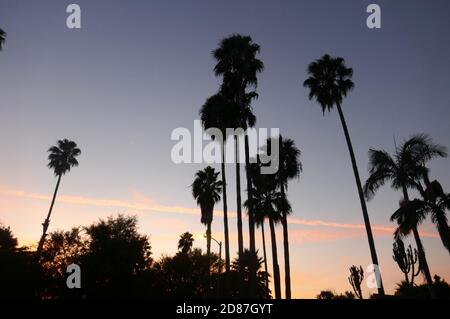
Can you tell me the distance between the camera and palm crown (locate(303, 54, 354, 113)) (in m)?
27.2

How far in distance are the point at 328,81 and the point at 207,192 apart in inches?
742

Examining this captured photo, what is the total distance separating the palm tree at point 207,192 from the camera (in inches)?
1534

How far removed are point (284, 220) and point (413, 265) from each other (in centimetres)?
1073

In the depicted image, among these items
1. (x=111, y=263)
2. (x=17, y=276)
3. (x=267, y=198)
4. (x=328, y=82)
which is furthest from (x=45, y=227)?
(x=328, y=82)

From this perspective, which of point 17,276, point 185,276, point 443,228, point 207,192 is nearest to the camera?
point 443,228

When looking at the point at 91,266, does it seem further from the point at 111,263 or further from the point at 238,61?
the point at 238,61

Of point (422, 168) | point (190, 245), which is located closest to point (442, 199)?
point (422, 168)

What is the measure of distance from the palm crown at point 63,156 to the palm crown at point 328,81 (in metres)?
37.8

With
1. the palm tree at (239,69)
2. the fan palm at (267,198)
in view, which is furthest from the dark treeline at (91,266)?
the palm tree at (239,69)

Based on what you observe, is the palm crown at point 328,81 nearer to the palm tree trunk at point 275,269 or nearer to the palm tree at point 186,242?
the palm tree trunk at point 275,269

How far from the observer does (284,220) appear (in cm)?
2983

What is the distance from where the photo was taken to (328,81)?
27.7 m
